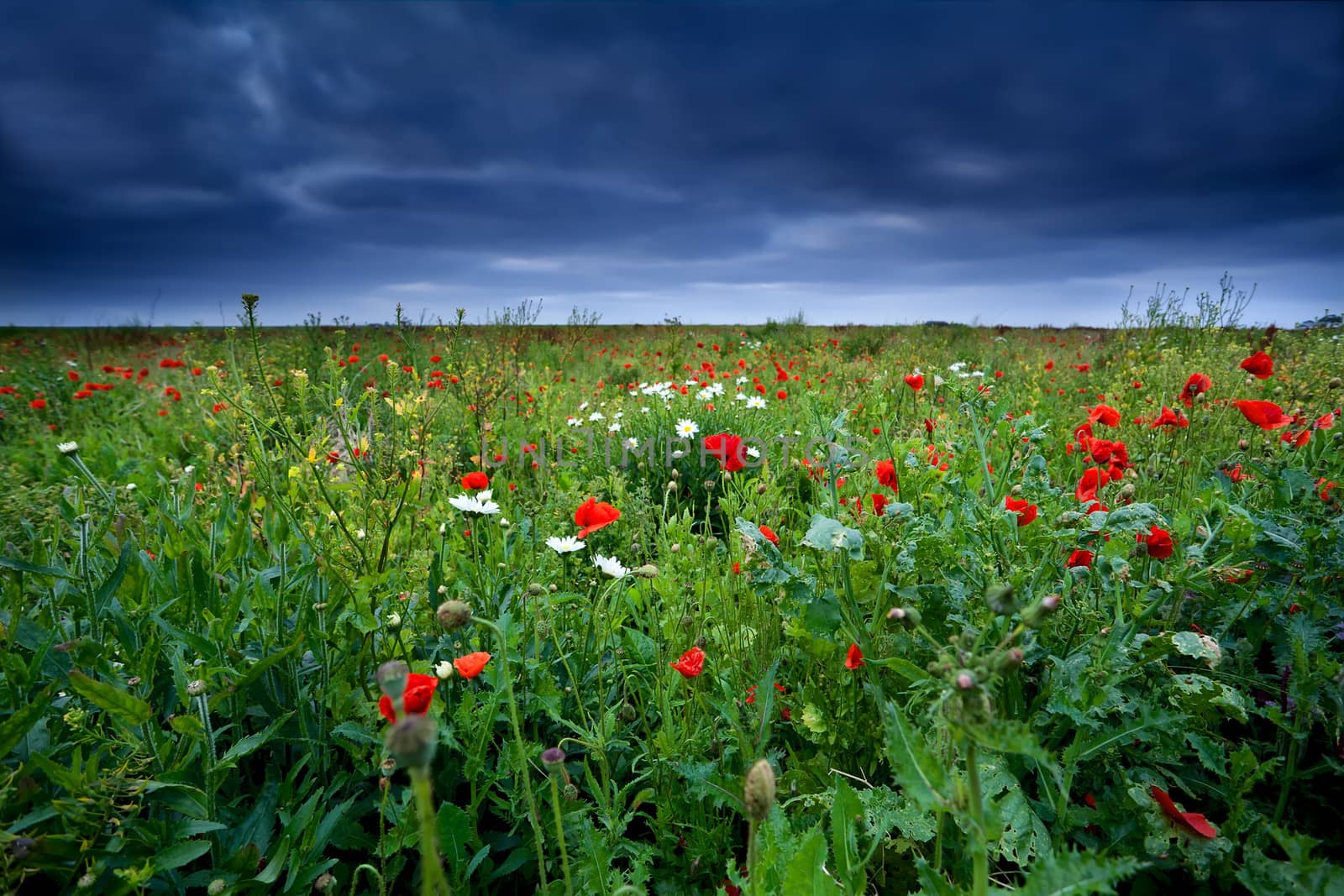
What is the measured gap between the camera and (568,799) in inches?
55.4

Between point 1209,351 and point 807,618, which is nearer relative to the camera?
point 807,618

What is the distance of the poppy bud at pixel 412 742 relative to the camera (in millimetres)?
448

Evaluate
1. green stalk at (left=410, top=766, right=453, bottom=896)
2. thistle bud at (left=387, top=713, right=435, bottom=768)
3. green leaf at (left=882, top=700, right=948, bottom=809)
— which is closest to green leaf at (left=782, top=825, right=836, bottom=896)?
green leaf at (left=882, top=700, right=948, bottom=809)

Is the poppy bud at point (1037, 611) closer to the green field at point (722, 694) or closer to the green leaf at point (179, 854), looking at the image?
the green field at point (722, 694)

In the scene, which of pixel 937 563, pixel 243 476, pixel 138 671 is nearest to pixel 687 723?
pixel 937 563

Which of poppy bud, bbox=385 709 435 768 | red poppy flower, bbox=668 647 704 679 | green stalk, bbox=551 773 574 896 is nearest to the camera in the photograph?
poppy bud, bbox=385 709 435 768

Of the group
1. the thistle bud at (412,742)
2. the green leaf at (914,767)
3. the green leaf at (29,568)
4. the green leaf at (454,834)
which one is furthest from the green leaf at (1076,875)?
the green leaf at (29,568)

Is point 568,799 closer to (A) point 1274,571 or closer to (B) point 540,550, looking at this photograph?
(B) point 540,550

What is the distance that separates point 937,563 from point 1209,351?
17.9ft

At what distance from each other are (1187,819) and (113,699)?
6.11 ft

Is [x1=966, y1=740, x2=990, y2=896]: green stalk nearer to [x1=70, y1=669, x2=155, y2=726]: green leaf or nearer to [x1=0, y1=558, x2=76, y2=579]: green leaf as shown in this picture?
[x1=70, y1=669, x2=155, y2=726]: green leaf

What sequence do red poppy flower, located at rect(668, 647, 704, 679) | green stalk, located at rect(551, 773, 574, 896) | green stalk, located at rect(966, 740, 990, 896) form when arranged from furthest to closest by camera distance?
red poppy flower, located at rect(668, 647, 704, 679) → green stalk, located at rect(551, 773, 574, 896) → green stalk, located at rect(966, 740, 990, 896)

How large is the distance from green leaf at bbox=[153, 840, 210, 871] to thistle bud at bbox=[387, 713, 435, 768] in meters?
1.02

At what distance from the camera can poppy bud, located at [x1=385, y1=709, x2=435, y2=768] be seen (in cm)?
45
